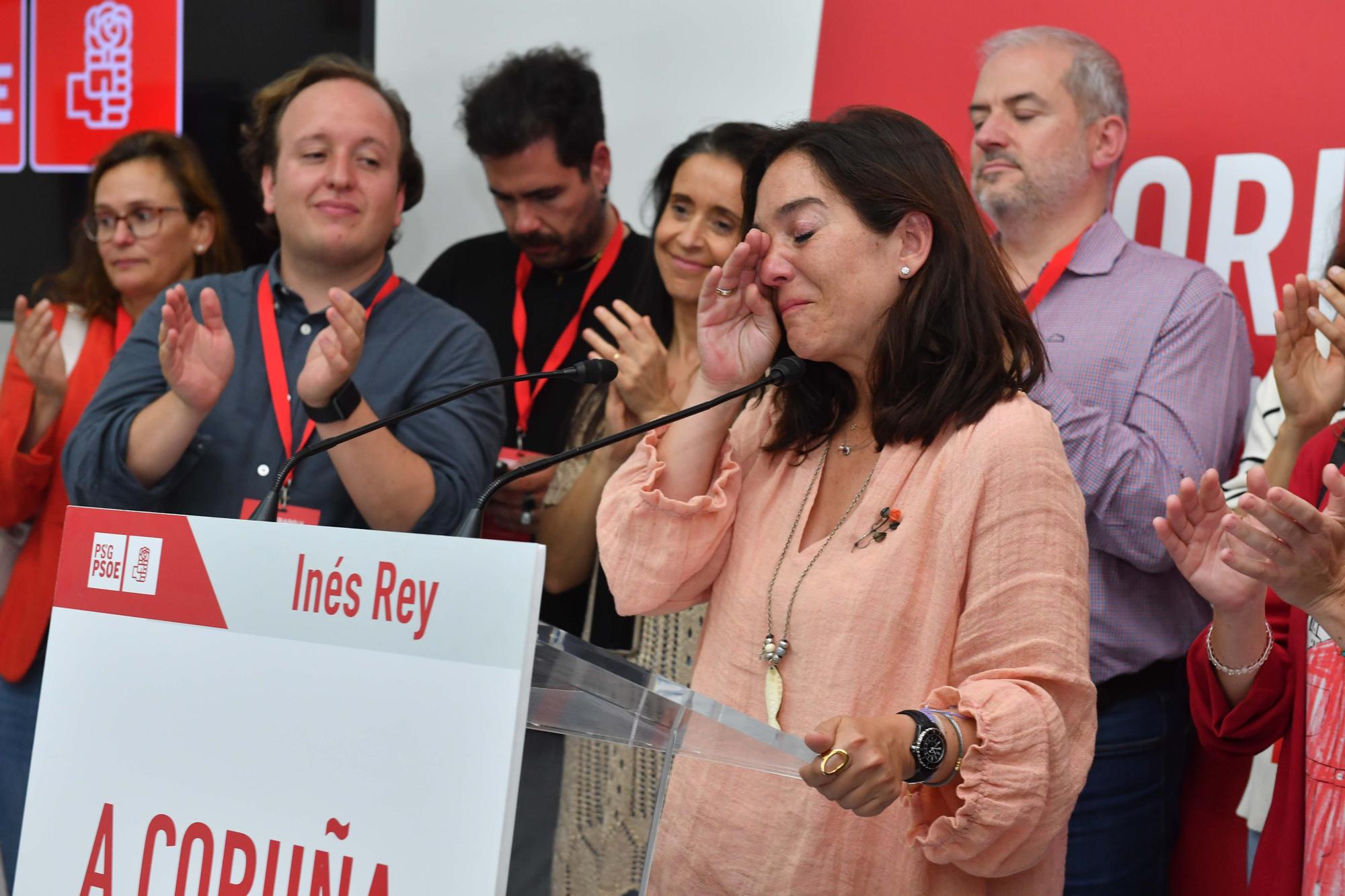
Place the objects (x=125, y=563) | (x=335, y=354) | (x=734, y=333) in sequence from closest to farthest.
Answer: (x=125, y=563)
(x=734, y=333)
(x=335, y=354)

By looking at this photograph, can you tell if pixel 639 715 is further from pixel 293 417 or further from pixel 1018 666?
pixel 293 417

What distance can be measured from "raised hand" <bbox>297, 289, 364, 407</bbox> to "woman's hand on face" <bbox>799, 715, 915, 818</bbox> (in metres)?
1.21

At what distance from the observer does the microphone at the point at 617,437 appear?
4.44 ft

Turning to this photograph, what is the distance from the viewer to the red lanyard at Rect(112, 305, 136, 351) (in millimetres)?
3166

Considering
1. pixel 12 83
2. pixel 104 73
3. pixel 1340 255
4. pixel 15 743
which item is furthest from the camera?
pixel 12 83

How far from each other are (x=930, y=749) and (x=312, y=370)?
1297 millimetres

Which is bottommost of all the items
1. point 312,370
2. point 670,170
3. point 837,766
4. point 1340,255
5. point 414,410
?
point 837,766

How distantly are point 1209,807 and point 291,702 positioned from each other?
191cm

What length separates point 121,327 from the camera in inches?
125

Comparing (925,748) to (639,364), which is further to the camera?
(639,364)

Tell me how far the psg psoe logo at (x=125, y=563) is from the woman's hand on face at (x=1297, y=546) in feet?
3.66

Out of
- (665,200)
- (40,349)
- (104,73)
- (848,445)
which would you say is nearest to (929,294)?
(848,445)

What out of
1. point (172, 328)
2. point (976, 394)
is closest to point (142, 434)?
point (172, 328)

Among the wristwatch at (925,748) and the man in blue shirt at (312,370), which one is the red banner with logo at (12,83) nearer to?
the man in blue shirt at (312,370)
